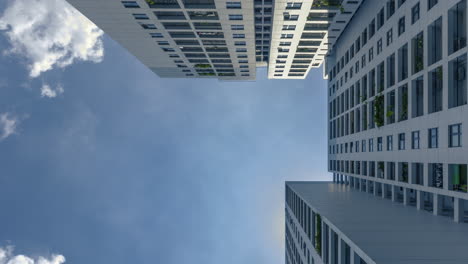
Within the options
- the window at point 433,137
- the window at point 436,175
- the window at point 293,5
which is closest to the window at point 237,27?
the window at point 293,5

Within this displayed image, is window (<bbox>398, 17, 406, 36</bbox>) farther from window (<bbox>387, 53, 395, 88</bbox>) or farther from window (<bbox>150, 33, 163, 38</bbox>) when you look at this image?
window (<bbox>150, 33, 163, 38</bbox>)

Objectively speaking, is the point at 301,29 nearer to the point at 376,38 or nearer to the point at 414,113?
the point at 376,38

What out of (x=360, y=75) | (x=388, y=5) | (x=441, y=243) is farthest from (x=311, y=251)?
(x=388, y=5)

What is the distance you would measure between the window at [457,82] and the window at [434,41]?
264 cm

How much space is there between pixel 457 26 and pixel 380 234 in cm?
1934

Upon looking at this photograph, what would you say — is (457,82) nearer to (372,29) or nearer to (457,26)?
(457,26)

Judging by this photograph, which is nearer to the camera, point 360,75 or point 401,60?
point 401,60

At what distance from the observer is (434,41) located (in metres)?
24.1

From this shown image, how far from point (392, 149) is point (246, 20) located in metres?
28.5

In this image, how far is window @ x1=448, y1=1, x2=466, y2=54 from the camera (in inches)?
812

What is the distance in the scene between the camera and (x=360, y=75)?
4097 centimetres

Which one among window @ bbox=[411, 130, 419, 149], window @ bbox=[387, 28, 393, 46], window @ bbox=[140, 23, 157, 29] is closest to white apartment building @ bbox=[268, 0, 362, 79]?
window @ bbox=[387, 28, 393, 46]

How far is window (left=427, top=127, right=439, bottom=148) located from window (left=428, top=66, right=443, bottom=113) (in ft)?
6.37

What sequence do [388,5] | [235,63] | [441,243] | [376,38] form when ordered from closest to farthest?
[441,243] → [388,5] → [376,38] → [235,63]
